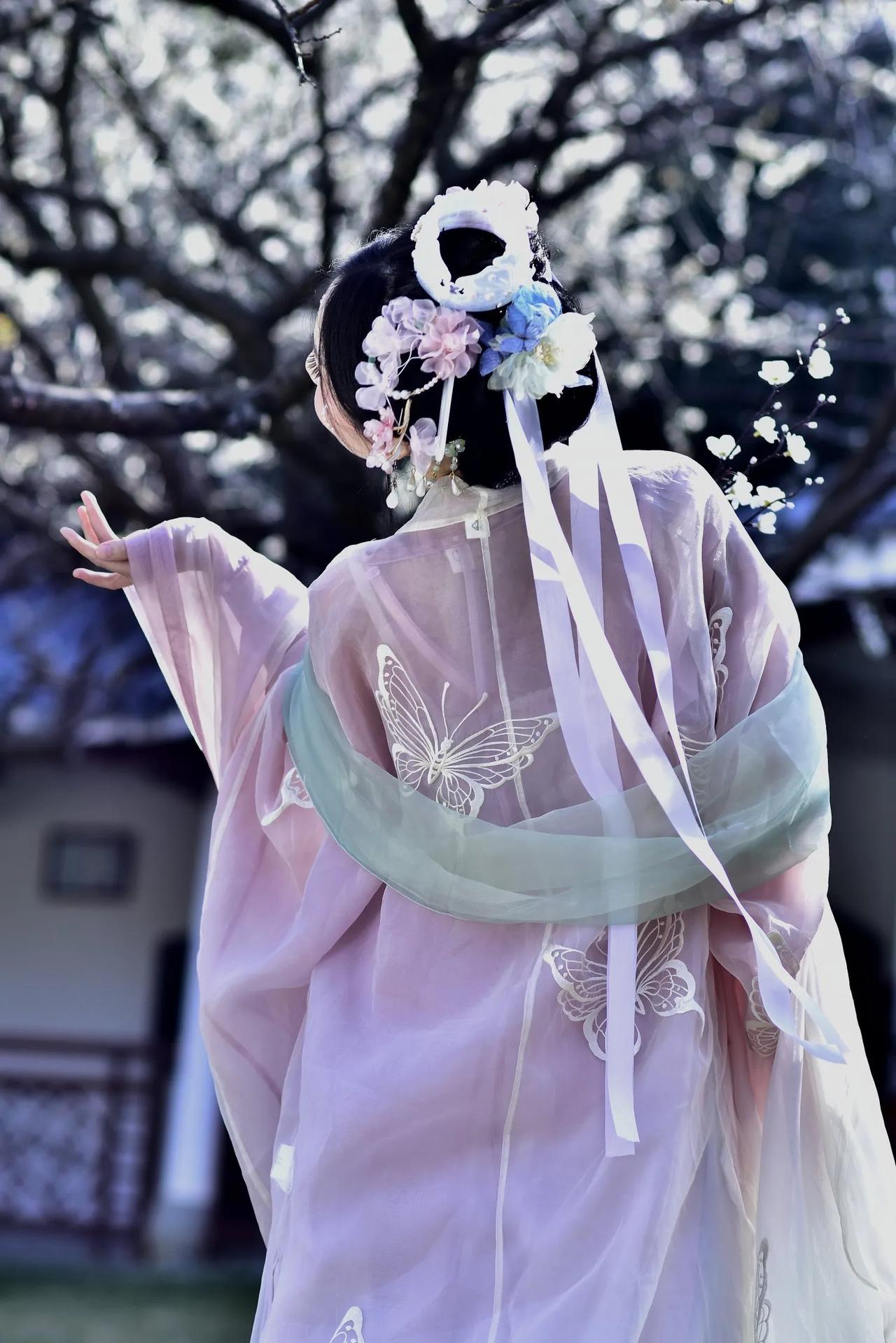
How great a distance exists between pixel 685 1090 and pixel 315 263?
4614mm

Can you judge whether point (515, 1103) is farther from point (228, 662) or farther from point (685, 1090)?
point (228, 662)

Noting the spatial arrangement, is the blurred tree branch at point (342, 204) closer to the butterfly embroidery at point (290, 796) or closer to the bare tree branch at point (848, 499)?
the bare tree branch at point (848, 499)

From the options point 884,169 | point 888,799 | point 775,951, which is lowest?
point 888,799

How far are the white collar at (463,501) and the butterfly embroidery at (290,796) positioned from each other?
386 mm

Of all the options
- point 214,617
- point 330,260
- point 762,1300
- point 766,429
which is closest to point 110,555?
point 214,617

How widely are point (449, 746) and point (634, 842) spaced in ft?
0.84

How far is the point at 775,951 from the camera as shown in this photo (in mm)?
1745

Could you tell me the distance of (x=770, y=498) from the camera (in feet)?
7.43

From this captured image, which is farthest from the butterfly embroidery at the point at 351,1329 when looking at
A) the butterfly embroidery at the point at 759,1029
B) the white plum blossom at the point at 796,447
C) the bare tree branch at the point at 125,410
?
the bare tree branch at the point at 125,410

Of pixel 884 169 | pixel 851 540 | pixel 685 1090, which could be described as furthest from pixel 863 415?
pixel 685 1090

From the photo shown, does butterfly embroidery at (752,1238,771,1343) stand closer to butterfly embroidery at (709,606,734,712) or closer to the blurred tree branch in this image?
butterfly embroidery at (709,606,734,712)

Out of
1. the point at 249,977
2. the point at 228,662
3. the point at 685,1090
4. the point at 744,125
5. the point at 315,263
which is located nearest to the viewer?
the point at 685,1090

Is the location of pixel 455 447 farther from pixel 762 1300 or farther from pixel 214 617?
pixel 762 1300

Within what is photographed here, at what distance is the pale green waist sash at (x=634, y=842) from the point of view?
5.83ft
